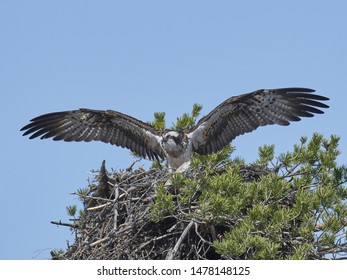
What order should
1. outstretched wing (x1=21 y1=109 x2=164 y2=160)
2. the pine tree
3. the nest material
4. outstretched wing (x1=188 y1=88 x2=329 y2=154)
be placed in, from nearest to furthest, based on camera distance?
the pine tree, the nest material, outstretched wing (x1=188 y1=88 x2=329 y2=154), outstretched wing (x1=21 y1=109 x2=164 y2=160)

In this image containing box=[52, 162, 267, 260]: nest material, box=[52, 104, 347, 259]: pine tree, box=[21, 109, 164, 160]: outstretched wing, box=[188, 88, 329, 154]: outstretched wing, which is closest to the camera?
box=[52, 104, 347, 259]: pine tree

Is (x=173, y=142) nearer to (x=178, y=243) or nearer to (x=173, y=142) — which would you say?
(x=173, y=142)

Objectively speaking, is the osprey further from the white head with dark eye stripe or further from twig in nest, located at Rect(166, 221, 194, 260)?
twig in nest, located at Rect(166, 221, 194, 260)

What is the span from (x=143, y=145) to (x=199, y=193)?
1.91 m

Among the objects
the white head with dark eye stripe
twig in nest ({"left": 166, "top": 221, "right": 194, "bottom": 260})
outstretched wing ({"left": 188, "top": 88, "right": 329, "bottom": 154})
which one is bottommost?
twig in nest ({"left": 166, "top": 221, "right": 194, "bottom": 260})

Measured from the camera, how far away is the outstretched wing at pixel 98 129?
31.2ft

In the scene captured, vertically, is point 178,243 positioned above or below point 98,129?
below

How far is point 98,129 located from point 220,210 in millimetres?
3192

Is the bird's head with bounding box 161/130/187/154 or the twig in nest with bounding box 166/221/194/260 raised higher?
the bird's head with bounding box 161/130/187/154

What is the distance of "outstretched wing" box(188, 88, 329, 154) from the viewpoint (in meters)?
9.01

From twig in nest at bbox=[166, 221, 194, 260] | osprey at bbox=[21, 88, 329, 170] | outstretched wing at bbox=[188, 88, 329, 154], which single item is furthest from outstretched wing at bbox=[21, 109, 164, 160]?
twig in nest at bbox=[166, 221, 194, 260]

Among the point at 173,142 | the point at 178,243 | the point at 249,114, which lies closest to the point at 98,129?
the point at 173,142

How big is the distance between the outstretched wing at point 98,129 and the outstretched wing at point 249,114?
650 mm

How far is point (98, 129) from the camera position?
32.1 feet
